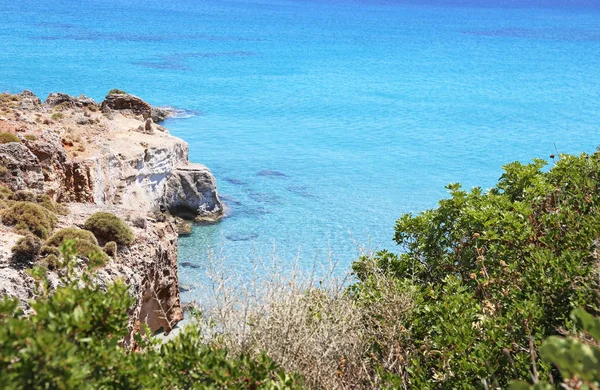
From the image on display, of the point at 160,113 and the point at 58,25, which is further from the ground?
the point at 58,25

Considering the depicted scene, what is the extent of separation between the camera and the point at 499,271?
947cm

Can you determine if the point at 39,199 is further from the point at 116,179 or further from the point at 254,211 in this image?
the point at 254,211

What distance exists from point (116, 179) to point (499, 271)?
15.1m

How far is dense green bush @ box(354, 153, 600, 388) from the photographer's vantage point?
770 cm

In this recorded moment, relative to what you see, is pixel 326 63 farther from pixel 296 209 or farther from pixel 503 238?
pixel 503 238

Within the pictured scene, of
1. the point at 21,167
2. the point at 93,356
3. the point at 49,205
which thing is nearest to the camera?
the point at 93,356

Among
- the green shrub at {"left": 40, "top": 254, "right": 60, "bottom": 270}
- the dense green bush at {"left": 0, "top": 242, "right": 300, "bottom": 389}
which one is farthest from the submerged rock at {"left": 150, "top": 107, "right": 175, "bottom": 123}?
the dense green bush at {"left": 0, "top": 242, "right": 300, "bottom": 389}

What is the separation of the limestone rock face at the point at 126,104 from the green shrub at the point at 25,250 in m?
17.2

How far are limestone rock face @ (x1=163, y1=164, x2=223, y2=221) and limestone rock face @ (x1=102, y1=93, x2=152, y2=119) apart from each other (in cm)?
386

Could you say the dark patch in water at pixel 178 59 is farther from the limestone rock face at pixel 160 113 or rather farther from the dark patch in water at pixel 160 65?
the limestone rock face at pixel 160 113

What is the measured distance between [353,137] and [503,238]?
34.5 metres

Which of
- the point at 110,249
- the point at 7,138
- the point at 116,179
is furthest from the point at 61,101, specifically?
the point at 110,249

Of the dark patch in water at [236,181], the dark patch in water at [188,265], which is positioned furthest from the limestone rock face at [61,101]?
the dark patch in water at [188,265]

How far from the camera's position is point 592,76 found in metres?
65.2
